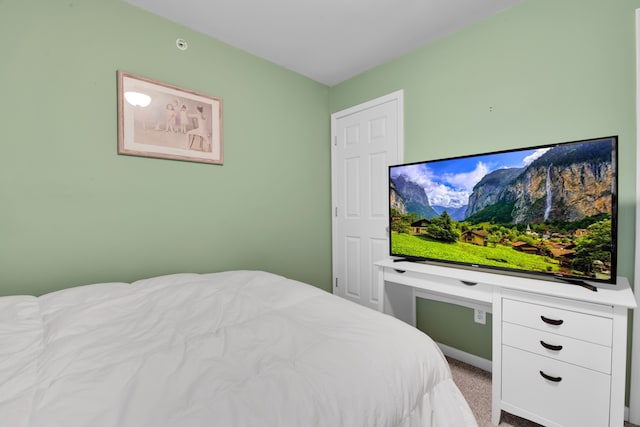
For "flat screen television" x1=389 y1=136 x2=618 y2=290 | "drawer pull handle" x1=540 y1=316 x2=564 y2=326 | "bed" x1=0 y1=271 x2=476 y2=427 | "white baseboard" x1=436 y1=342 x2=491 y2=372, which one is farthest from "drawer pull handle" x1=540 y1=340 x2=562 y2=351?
"white baseboard" x1=436 y1=342 x2=491 y2=372

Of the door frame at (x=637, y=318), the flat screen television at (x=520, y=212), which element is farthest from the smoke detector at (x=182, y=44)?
the door frame at (x=637, y=318)

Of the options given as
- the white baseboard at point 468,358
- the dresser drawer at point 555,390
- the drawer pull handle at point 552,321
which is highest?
the drawer pull handle at point 552,321

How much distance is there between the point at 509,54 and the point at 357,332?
86.0 inches

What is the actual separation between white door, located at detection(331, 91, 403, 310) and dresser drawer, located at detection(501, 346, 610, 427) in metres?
1.34

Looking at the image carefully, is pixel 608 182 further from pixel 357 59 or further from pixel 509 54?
pixel 357 59

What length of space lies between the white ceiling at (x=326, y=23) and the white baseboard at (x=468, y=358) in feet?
8.50

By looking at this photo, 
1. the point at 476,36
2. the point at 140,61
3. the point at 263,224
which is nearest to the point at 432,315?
the point at 263,224

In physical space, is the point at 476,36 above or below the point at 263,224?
above

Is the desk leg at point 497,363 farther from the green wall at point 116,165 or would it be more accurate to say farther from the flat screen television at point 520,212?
the green wall at point 116,165

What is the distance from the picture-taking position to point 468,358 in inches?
86.9

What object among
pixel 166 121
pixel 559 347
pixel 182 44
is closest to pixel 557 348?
pixel 559 347

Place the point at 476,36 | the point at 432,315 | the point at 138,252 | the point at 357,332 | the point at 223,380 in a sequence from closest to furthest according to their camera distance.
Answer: the point at 223,380
the point at 357,332
the point at 138,252
the point at 476,36
the point at 432,315

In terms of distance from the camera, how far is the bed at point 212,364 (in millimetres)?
683

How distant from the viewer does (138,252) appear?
1.95 metres
